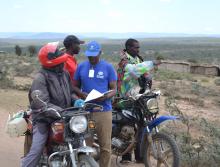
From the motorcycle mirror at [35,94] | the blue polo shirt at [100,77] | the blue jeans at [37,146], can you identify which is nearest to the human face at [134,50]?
the blue polo shirt at [100,77]

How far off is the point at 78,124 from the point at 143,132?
1.84 m

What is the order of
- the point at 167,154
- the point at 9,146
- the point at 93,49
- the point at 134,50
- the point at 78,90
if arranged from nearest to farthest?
1. the point at 93,49
2. the point at 78,90
3. the point at 167,154
4. the point at 134,50
5. the point at 9,146

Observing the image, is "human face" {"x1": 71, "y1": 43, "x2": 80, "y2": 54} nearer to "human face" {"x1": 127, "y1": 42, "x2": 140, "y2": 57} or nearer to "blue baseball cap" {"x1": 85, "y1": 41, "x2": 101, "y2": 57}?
"blue baseball cap" {"x1": 85, "y1": 41, "x2": 101, "y2": 57}

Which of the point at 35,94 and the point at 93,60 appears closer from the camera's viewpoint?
the point at 35,94

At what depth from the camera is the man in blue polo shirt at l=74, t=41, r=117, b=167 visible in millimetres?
5859

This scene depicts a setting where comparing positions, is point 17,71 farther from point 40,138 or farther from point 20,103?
point 40,138

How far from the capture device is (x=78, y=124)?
4754 millimetres

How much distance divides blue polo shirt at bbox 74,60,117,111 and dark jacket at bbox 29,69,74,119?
1.90ft

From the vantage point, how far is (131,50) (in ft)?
22.4

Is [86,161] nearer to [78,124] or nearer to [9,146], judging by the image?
[78,124]

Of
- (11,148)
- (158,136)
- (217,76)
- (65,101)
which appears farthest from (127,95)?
(217,76)

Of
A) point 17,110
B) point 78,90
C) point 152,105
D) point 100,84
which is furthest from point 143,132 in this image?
point 17,110

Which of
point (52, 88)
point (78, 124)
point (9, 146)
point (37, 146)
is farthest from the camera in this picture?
point (9, 146)

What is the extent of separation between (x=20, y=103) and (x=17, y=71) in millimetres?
12058
